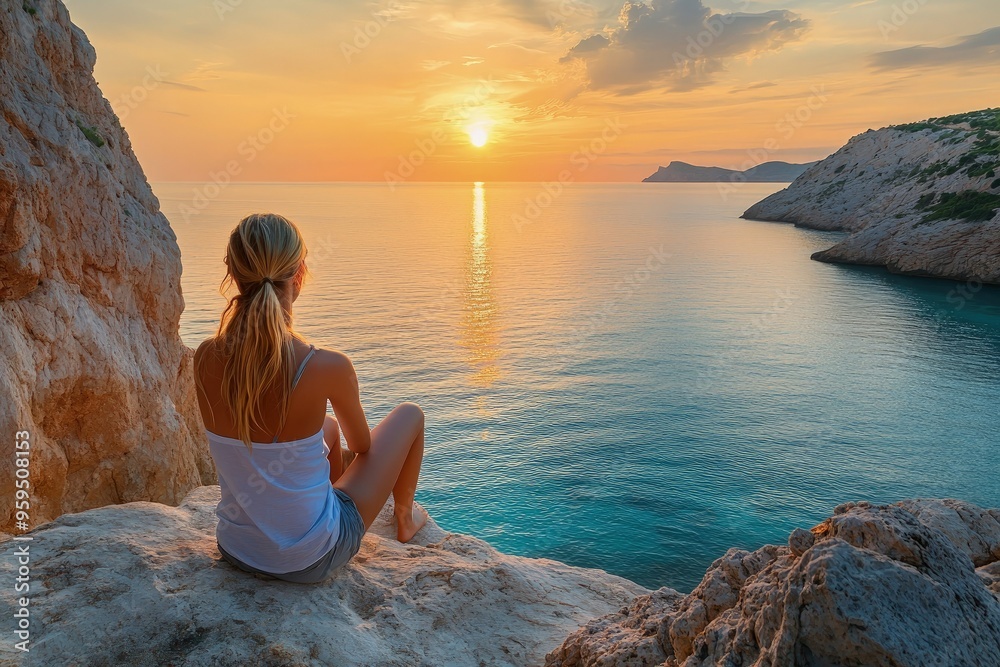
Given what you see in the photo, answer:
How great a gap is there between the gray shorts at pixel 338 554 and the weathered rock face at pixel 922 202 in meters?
39.3

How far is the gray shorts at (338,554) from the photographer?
4102 millimetres

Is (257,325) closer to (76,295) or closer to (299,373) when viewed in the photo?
(299,373)

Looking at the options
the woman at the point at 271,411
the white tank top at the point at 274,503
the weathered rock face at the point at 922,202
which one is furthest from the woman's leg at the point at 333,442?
the weathered rock face at the point at 922,202

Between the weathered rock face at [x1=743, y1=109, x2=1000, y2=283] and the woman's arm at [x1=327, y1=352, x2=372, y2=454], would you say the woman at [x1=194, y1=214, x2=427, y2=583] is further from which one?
the weathered rock face at [x1=743, y1=109, x2=1000, y2=283]

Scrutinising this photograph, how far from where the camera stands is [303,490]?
405 centimetres

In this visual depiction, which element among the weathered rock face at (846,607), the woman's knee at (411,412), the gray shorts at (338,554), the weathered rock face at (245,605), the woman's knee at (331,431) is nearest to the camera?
the weathered rock face at (846,607)

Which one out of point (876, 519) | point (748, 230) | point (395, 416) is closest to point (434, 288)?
point (395, 416)

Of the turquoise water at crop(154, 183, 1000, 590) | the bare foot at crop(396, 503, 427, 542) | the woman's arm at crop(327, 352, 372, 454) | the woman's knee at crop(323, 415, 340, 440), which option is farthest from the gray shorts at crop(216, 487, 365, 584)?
the turquoise water at crop(154, 183, 1000, 590)

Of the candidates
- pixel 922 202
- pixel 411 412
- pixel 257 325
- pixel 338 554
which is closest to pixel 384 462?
pixel 411 412

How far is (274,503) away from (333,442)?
3.98 ft

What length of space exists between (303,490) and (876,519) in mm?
3095

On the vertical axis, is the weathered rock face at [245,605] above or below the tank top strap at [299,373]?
below

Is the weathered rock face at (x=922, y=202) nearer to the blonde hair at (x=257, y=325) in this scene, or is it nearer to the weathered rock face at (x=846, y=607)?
the weathered rock face at (x=846, y=607)

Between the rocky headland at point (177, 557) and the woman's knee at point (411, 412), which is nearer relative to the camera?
the rocky headland at point (177, 557)
